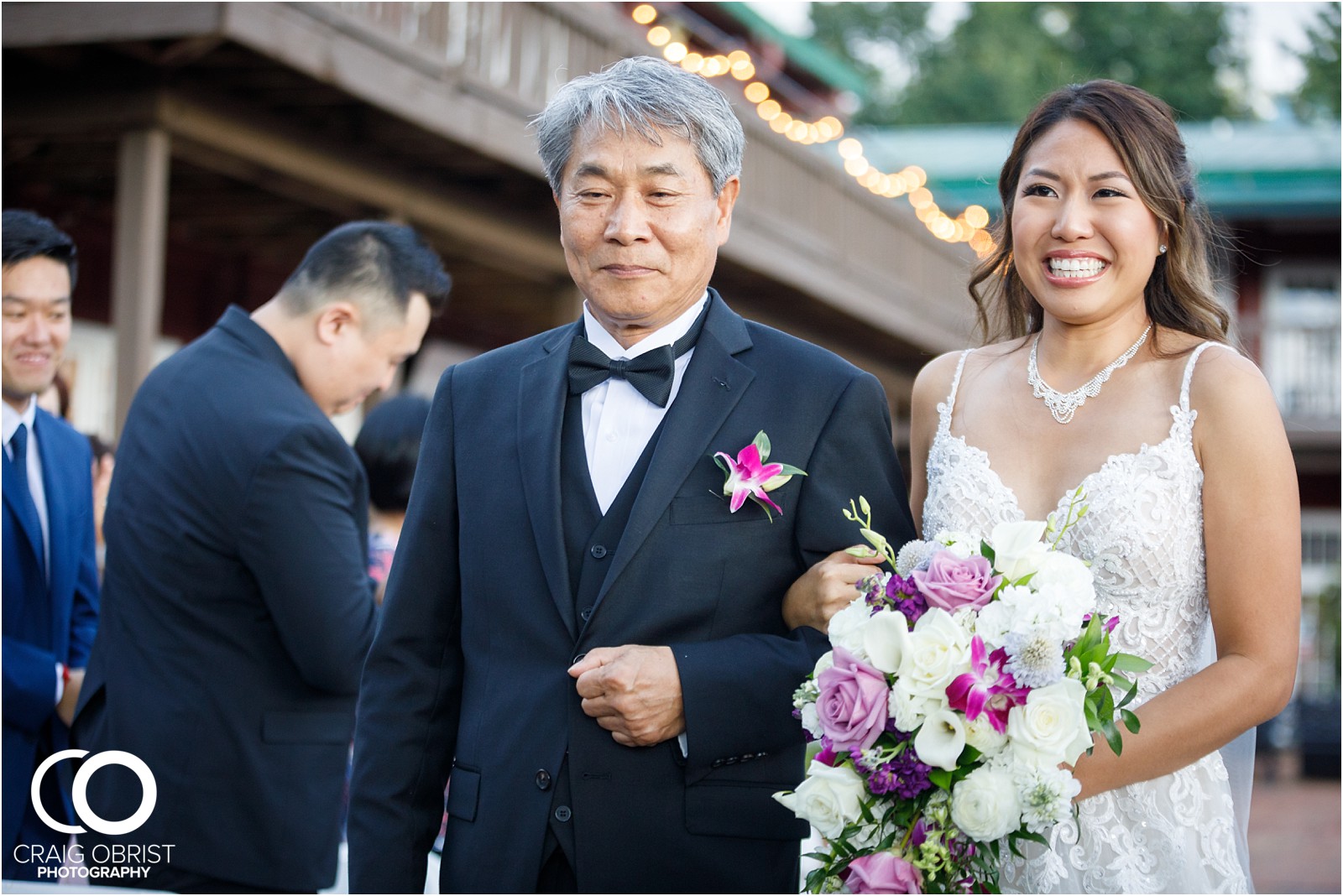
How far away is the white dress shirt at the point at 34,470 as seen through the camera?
12.7ft

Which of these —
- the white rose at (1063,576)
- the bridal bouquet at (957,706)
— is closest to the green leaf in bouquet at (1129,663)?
the bridal bouquet at (957,706)

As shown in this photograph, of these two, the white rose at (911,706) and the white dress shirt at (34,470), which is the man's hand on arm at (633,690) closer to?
the white rose at (911,706)

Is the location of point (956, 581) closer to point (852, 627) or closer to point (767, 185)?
point (852, 627)

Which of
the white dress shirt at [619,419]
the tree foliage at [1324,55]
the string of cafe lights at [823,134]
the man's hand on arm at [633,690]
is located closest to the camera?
the man's hand on arm at [633,690]

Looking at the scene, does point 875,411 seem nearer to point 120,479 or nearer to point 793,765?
point 793,765

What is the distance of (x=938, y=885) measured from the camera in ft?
7.16

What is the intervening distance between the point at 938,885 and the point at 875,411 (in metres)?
0.91

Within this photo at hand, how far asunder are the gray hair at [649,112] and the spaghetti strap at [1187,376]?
3.22ft

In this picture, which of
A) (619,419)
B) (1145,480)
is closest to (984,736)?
(1145,480)

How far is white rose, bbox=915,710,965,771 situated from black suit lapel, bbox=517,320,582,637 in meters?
0.72

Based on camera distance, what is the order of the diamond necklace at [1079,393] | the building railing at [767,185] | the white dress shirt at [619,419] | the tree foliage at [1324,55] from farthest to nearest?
the tree foliage at [1324,55] → the building railing at [767,185] → the diamond necklace at [1079,393] → the white dress shirt at [619,419]

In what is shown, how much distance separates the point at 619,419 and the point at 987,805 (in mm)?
1050

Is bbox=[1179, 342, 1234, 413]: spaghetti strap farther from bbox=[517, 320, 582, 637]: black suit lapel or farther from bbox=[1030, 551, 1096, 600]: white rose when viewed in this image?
bbox=[517, 320, 582, 637]: black suit lapel

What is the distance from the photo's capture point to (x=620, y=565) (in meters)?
2.50
